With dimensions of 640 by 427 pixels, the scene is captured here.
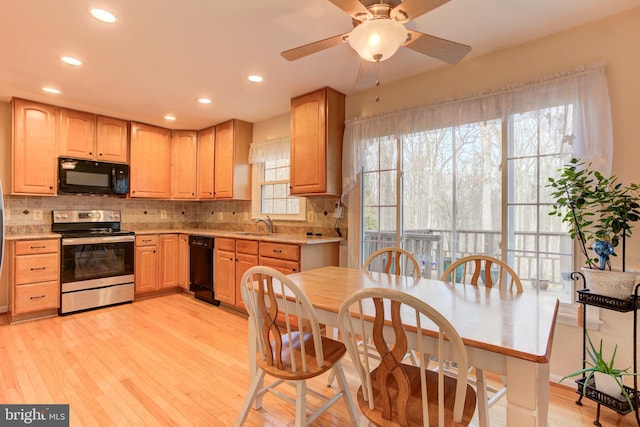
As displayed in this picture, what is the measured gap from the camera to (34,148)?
357 centimetres

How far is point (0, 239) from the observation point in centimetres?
187

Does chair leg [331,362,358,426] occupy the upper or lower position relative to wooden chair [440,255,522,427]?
lower

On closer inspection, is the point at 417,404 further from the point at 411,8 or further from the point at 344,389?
the point at 411,8

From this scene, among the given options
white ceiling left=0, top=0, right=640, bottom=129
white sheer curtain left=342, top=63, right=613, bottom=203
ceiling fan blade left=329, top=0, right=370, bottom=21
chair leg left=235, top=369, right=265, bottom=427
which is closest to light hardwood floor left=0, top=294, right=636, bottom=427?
chair leg left=235, top=369, right=265, bottom=427

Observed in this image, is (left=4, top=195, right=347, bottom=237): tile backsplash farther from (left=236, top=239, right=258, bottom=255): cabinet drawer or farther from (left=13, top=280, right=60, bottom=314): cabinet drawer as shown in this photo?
(left=13, top=280, right=60, bottom=314): cabinet drawer

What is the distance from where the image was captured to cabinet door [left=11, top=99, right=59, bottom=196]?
3.46 metres

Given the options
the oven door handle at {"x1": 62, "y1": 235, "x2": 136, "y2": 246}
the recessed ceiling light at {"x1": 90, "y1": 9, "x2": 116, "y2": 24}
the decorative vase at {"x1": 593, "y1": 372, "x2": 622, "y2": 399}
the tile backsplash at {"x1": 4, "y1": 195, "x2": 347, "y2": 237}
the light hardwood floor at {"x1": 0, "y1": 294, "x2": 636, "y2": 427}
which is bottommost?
the light hardwood floor at {"x1": 0, "y1": 294, "x2": 636, "y2": 427}

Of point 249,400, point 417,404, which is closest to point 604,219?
point 417,404

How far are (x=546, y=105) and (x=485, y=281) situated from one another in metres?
1.30

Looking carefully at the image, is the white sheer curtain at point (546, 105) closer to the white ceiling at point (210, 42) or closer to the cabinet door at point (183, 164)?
the white ceiling at point (210, 42)

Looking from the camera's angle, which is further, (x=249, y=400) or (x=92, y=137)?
(x=92, y=137)

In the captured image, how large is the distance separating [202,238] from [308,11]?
310 centimetres

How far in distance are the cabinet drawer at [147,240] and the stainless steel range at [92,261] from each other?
0.12m

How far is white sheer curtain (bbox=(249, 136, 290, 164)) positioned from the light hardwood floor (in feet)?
6.56
